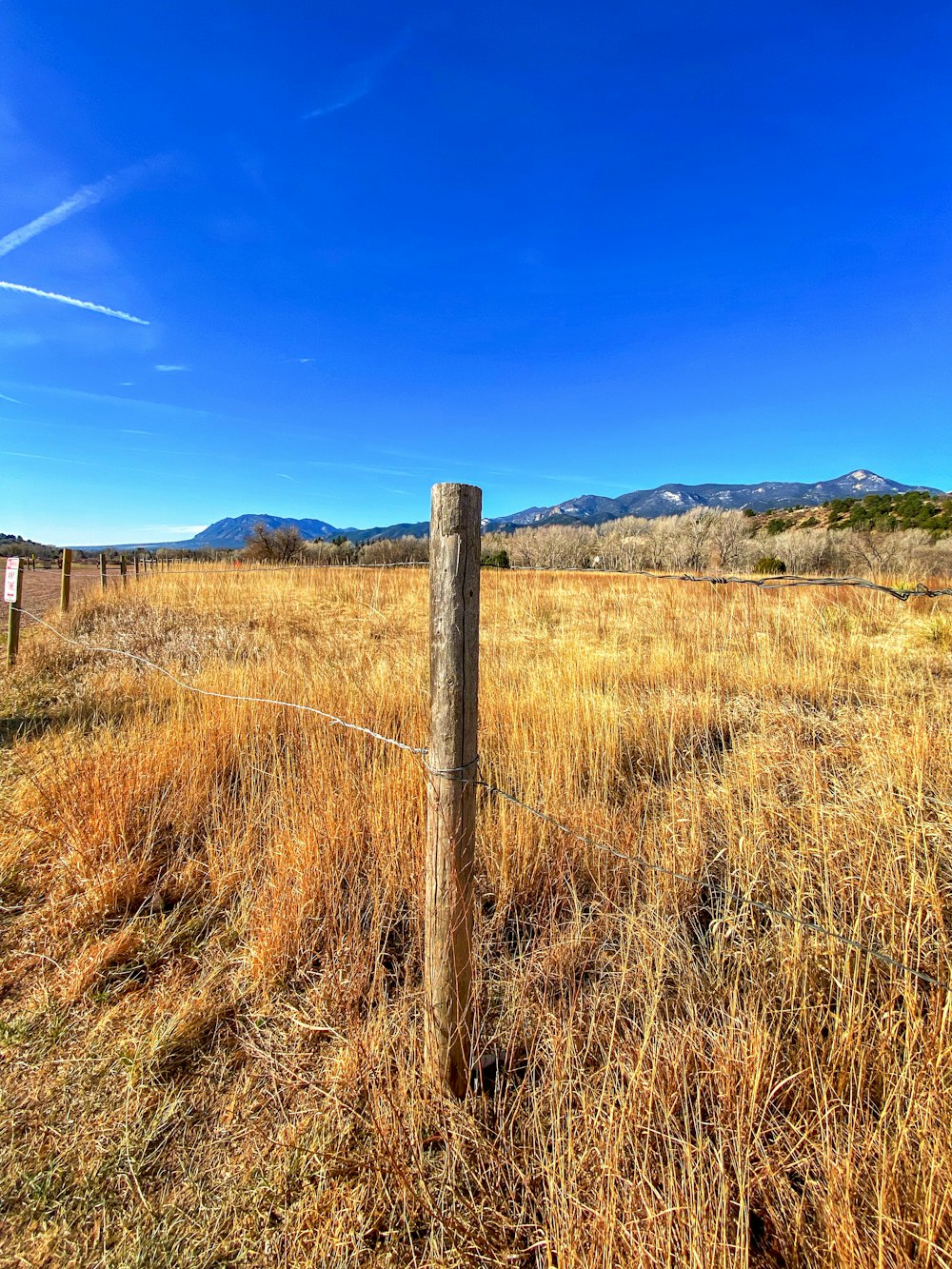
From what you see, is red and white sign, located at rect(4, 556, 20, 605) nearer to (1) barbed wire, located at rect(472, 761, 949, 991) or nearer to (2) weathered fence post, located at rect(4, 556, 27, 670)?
(2) weathered fence post, located at rect(4, 556, 27, 670)

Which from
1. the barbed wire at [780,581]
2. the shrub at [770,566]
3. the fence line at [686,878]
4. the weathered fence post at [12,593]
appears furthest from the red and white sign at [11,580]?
the shrub at [770,566]

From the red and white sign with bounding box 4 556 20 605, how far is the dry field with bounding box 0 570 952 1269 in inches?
131

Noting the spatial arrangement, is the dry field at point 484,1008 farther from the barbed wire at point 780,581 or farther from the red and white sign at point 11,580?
the red and white sign at point 11,580

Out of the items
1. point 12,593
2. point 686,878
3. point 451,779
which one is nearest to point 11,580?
point 12,593

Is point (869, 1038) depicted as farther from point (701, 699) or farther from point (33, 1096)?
point (701, 699)

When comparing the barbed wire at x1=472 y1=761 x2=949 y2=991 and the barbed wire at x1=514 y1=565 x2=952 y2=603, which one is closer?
the barbed wire at x1=472 y1=761 x2=949 y2=991

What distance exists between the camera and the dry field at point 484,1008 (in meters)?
1.11

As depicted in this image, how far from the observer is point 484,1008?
5.49 ft

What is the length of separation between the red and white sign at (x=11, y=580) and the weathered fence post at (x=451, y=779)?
6836mm

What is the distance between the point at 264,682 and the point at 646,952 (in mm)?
3433

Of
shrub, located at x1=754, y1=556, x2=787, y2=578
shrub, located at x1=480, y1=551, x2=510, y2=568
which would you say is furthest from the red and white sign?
shrub, located at x1=754, y1=556, x2=787, y2=578

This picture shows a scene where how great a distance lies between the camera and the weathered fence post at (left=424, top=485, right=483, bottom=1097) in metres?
1.32

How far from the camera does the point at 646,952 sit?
67.8 inches

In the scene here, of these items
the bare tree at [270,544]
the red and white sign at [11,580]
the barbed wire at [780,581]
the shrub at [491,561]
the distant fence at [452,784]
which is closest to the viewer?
the distant fence at [452,784]
